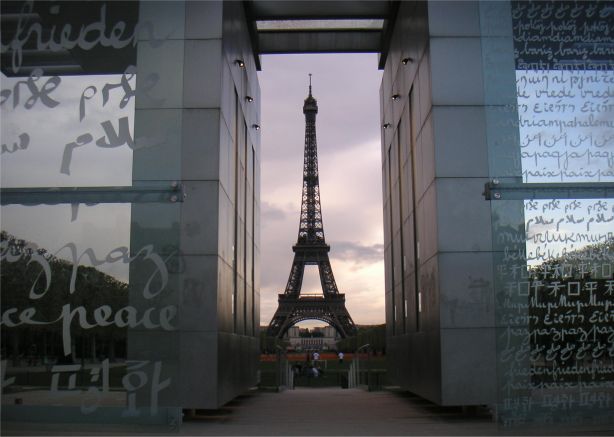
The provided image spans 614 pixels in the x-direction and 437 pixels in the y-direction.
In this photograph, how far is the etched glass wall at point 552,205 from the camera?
26.7ft

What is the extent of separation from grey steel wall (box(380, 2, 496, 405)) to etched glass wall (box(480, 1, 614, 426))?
2.50 meters

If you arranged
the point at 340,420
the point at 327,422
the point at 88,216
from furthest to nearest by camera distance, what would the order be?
the point at 340,420 → the point at 327,422 → the point at 88,216

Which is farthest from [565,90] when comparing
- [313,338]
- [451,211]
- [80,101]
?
[313,338]

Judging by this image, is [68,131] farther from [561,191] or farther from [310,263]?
[310,263]

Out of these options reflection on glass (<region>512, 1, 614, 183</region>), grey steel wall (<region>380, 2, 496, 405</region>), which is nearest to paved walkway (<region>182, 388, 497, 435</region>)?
grey steel wall (<region>380, 2, 496, 405</region>)

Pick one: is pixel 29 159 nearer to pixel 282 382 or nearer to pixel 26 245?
pixel 26 245

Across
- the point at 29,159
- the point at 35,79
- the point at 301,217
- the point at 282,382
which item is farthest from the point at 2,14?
the point at 301,217

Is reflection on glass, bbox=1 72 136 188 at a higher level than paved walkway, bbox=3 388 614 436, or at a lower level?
higher

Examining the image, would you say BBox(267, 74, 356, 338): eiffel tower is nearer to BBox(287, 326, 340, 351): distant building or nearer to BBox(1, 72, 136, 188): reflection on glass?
BBox(287, 326, 340, 351): distant building

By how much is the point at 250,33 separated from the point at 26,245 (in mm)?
9974

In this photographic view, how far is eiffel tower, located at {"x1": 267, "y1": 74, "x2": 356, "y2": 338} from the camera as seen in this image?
6594 cm

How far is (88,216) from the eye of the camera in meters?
8.43

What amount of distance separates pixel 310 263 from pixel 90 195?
215 ft

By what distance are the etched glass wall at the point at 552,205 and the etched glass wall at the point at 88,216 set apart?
4072mm
